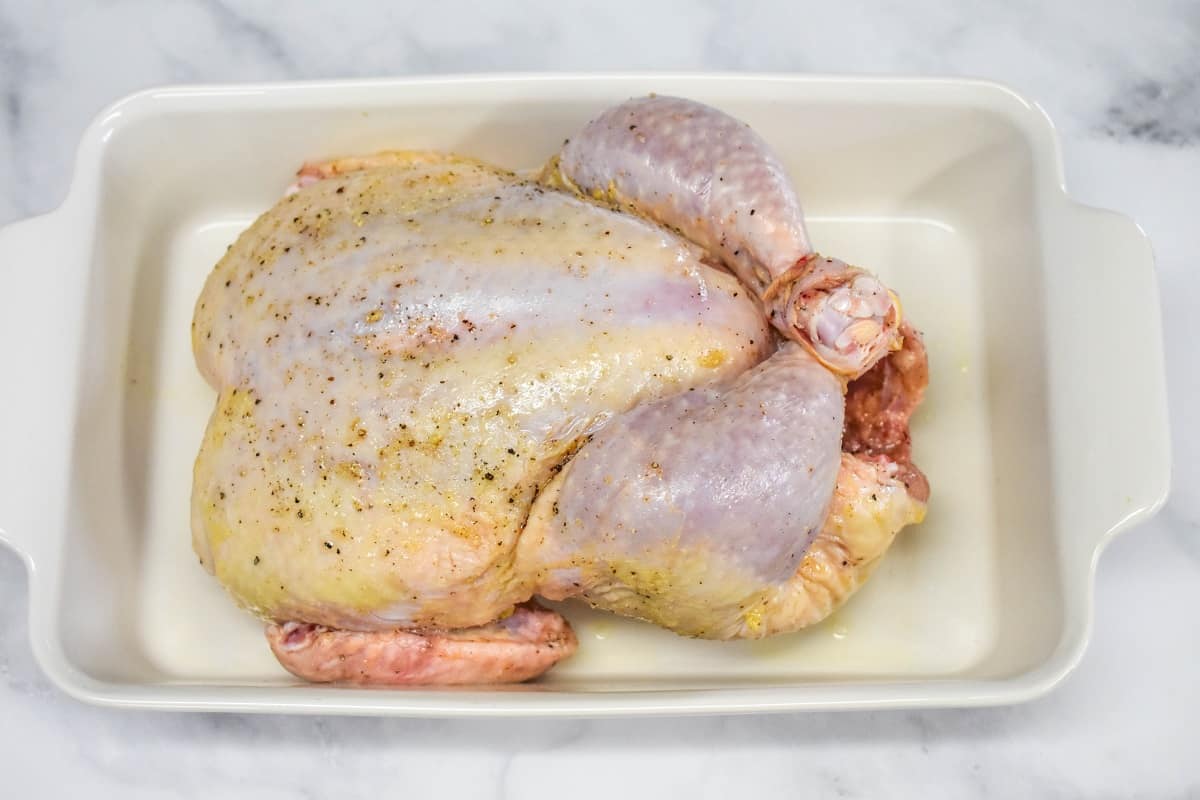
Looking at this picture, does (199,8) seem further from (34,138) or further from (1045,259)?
(1045,259)

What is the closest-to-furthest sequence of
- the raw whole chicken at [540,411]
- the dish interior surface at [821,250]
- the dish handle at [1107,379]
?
the raw whole chicken at [540,411] < the dish handle at [1107,379] < the dish interior surface at [821,250]

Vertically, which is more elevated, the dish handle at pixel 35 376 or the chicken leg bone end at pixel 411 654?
the dish handle at pixel 35 376

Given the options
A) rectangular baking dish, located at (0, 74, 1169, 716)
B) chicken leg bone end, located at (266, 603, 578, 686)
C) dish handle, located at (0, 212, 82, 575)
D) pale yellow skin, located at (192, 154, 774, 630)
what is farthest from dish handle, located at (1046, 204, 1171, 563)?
dish handle, located at (0, 212, 82, 575)

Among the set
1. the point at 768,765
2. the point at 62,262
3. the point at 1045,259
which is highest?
the point at 62,262

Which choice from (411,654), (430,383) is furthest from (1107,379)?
(411,654)

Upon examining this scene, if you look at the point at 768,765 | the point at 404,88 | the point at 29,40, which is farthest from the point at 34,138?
the point at 768,765

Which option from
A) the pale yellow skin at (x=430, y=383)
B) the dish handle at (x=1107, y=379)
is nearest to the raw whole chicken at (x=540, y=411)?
the pale yellow skin at (x=430, y=383)

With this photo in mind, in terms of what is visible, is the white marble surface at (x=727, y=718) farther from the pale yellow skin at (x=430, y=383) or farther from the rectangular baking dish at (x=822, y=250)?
the pale yellow skin at (x=430, y=383)
